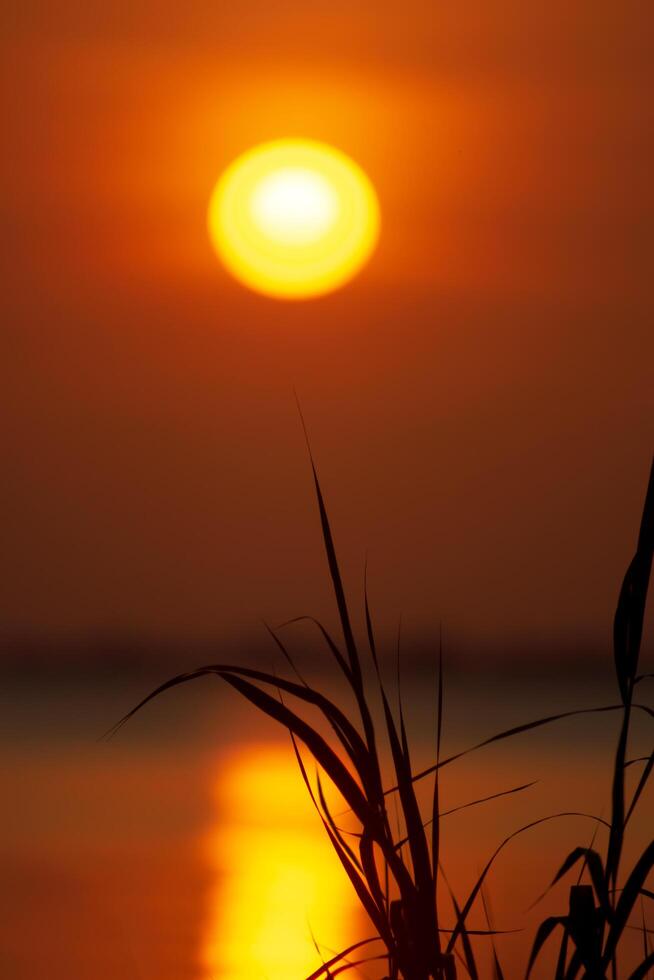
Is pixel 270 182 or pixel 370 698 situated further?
pixel 270 182

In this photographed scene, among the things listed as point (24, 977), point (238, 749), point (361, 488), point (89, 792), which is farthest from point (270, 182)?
point (24, 977)

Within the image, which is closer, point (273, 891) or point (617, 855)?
point (617, 855)

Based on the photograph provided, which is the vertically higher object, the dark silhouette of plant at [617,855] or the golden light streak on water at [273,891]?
the golden light streak on water at [273,891]

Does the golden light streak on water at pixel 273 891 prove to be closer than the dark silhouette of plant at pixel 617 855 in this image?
No

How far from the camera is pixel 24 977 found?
191 cm

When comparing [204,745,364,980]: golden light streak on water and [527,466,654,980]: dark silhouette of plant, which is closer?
[527,466,654,980]: dark silhouette of plant

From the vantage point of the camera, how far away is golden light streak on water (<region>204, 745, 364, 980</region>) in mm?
2068

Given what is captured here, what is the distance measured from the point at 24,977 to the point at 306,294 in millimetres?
6986

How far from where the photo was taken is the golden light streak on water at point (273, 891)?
2.07 metres

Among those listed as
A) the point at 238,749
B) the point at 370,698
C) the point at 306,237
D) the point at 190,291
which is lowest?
the point at 238,749

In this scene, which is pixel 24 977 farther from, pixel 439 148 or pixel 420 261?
pixel 420 261

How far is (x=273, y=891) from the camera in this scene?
101 inches

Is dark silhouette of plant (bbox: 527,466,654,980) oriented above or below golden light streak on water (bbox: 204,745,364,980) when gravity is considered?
below

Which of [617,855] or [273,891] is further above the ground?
[273,891]
